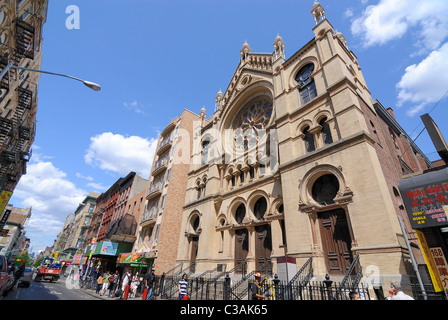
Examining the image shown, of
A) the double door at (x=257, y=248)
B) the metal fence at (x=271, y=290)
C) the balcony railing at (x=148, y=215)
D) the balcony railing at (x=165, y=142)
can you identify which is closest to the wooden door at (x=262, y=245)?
the double door at (x=257, y=248)

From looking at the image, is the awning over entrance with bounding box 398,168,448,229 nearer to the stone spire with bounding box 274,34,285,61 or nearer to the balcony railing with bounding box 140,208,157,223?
the stone spire with bounding box 274,34,285,61

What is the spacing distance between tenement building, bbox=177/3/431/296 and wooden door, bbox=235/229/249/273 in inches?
3.3

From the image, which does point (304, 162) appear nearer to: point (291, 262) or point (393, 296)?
point (291, 262)

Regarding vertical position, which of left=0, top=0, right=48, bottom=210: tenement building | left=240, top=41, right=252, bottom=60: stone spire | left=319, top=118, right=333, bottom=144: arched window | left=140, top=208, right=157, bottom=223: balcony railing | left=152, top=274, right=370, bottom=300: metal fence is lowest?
left=152, top=274, right=370, bottom=300: metal fence

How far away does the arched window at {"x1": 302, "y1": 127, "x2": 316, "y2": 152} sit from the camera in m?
15.8

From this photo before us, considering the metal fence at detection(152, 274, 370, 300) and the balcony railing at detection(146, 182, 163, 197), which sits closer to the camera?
the metal fence at detection(152, 274, 370, 300)

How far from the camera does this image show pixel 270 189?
17781 millimetres

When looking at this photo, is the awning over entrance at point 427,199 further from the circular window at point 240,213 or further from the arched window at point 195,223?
the arched window at point 195,223

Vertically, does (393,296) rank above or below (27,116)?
below

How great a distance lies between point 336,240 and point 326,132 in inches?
274

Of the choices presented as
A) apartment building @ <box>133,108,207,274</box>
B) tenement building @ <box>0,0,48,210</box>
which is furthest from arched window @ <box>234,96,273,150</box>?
tenement building @ <box>0,0,48,210</box>

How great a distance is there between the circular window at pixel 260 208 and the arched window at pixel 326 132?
22.4 feet

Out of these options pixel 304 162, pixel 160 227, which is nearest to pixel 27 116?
pixel 160 227
